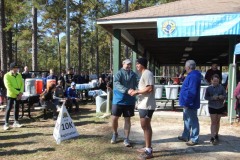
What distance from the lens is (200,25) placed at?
8.88 m

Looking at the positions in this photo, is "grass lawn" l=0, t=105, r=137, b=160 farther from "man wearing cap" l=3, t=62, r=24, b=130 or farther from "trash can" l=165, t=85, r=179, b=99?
"trash can" l=165, t=85, r=179, b=99

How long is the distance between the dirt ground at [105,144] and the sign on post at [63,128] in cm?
17

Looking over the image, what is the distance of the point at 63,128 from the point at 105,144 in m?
1.03

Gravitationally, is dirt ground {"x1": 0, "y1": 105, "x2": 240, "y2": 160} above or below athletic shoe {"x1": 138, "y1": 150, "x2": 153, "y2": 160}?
below

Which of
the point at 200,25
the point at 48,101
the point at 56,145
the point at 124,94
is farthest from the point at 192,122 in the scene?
the point at 48,101

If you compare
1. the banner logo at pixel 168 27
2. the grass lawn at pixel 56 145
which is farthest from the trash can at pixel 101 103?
the banner logo at pixel 168 27

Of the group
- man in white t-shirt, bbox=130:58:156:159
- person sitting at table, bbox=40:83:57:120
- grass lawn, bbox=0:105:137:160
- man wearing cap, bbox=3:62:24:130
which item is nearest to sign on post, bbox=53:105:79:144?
grass lawn, bbox=0:105:137:160

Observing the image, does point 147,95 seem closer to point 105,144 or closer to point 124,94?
point 124,94

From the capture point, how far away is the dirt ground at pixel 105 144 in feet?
18.4

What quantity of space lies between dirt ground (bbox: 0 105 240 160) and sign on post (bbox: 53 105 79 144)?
0.57 ft

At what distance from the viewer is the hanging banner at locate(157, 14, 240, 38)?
8.51m

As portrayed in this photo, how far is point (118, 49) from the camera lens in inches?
400

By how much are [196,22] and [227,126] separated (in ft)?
10.6

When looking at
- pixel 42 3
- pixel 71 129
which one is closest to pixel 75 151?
pixel 71 129
